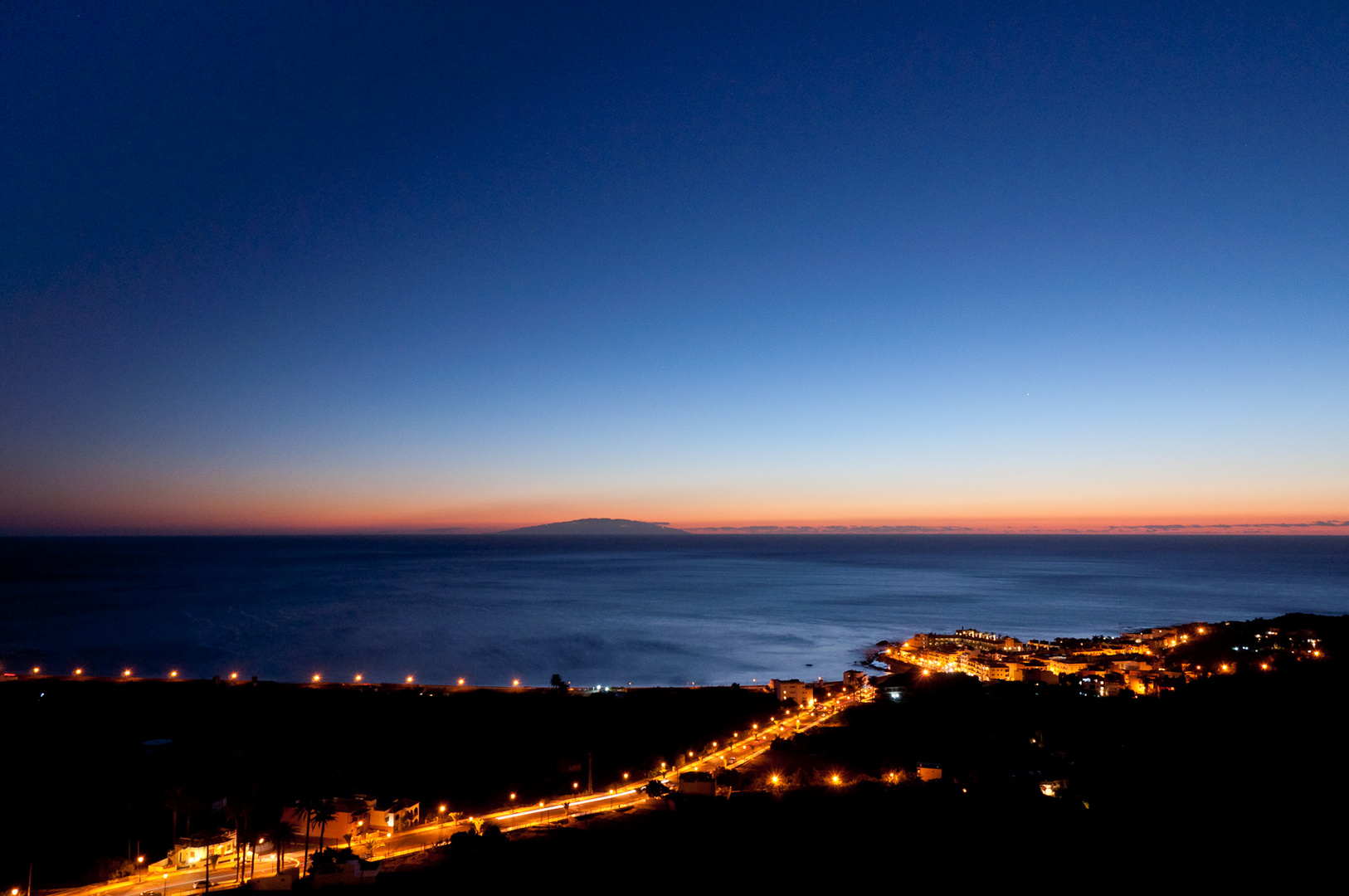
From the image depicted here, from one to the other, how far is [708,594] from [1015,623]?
27.2 m

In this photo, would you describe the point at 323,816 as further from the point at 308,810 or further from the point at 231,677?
the point at 231,677

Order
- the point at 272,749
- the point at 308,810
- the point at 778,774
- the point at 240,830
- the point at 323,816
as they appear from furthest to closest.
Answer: the point at 272,749
the point at 778,774
the point at 308,810
the point at 323,816
the point at 240,830

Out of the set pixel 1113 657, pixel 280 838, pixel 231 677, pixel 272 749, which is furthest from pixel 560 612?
pixel 280 838

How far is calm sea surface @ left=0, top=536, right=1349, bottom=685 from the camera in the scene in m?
35.2

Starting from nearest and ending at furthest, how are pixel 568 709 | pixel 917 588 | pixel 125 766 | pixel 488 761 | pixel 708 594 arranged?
pixel 125 766 < pixel 488 761 < pixel 568 709 < pixel 708 594 < pixel 917 588

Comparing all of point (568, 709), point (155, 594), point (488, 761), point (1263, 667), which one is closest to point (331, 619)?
point (155, 594)

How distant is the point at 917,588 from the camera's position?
232 ft

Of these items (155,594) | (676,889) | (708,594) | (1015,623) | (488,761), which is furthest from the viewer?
(708,594)

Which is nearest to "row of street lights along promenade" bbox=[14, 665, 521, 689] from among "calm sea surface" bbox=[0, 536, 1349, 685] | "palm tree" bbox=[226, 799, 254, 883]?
"calm sea surface" bbox=[0, 536, 1349, 685]

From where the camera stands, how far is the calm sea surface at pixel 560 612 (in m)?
35.2

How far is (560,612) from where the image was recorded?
5344 cm

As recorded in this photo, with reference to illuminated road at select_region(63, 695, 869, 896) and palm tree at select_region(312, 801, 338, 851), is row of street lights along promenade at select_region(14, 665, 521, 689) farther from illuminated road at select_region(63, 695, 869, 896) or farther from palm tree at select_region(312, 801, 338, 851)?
palm tree at select_region(312, 801, 338, 851)

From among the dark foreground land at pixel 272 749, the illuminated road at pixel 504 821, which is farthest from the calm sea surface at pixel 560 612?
the illuminated road at pixel 504 821

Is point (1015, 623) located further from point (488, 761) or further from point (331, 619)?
point (331, 619)
